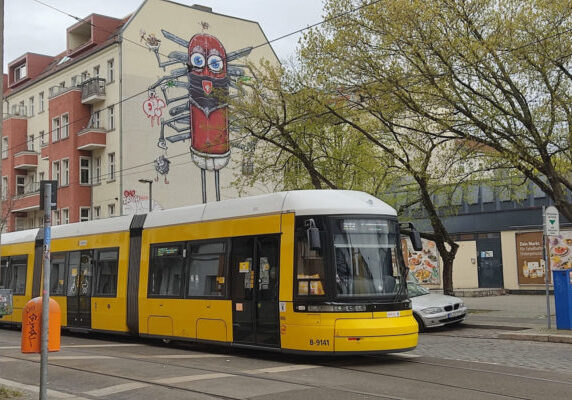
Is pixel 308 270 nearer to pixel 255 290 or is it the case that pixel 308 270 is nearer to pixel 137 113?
pixel 255 290

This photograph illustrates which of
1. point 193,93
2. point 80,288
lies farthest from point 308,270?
point 193,93

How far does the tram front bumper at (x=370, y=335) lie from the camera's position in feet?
37.9

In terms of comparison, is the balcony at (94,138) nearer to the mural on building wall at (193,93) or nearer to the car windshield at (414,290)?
the mural on building wall at (193,93)

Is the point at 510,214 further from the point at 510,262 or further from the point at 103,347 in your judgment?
the point at 103,347

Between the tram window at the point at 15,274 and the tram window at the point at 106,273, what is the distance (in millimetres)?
5067

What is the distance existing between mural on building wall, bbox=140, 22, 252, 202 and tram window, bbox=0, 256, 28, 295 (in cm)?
1943

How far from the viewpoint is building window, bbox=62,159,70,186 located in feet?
141

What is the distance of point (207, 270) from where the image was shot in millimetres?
14320

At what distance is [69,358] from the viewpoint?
13.6 m

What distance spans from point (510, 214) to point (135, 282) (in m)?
23.5

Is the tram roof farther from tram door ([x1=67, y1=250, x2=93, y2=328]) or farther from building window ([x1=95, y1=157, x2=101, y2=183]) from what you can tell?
building window ([x1=95, y1=157, x2=101, y2=183])

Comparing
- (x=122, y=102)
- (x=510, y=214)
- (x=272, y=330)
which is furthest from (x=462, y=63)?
(x=122, y=102)

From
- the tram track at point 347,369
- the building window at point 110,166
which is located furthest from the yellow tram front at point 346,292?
the building window at point 110,166

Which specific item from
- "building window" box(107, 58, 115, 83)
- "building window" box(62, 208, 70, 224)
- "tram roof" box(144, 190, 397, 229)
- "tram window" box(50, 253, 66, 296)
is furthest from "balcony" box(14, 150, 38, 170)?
"tram roof" box(144, 190, 397, 229)
